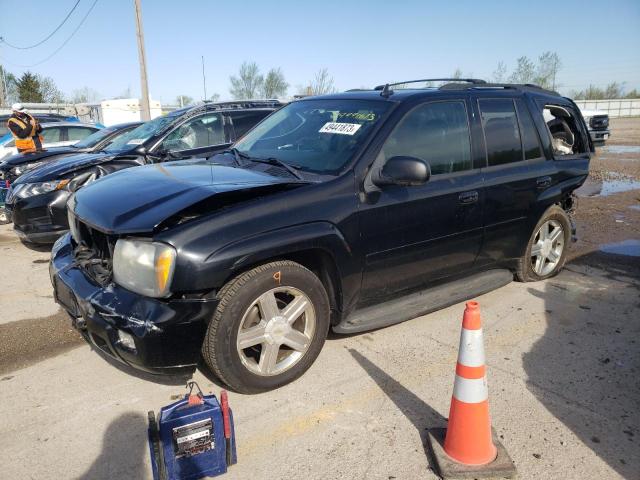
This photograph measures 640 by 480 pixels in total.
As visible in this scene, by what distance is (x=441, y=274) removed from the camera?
392 centimetres

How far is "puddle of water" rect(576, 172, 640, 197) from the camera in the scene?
9891mm

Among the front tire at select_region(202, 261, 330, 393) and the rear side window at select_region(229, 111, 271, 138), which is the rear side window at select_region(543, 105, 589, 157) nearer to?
the front tire at select_region(202, 261, 330, 393)

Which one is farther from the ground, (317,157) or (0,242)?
(317,157)

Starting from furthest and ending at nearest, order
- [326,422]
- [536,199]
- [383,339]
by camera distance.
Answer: [536,199] → [383,339] → [326,422]

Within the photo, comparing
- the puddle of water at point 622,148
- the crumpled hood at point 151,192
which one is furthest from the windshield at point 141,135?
the puddle of water at point 622,148

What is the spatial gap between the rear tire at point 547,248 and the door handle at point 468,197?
1.09m

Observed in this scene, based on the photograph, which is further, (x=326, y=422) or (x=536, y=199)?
(x=536, y=199)

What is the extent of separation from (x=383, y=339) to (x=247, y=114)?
15.3 feet

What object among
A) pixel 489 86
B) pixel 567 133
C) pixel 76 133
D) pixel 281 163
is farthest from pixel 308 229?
pixel 76 133

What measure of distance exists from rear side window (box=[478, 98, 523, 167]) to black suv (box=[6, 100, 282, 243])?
2722 mm

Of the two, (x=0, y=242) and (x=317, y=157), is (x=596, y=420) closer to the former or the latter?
(x=317, y=157)

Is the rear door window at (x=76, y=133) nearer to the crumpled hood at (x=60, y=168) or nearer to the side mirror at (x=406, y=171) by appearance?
the crumpled hood at (x=60, y=168)

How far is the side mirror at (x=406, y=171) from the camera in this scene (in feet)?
10.3

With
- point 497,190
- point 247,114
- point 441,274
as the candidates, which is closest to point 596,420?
point 441,274
